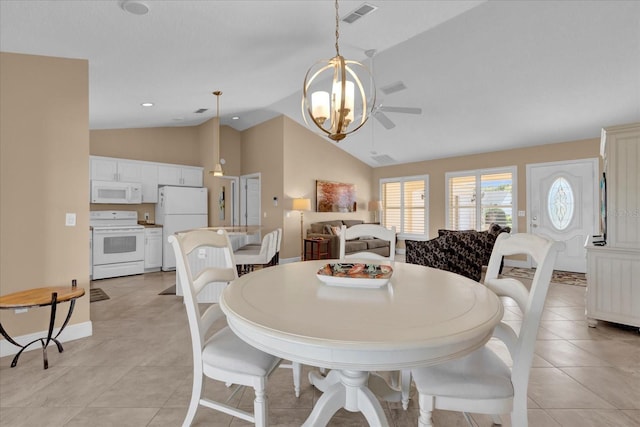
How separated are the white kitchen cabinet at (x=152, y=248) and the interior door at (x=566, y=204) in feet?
23.4

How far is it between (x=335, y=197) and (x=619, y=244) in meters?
5.52

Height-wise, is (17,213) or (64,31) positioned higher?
(64,31)

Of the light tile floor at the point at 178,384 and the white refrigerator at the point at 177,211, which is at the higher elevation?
the white refrigerator at the point at 177,211

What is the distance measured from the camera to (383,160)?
824 cm

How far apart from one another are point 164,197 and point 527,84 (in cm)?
623

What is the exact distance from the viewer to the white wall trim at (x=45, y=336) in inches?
97.8

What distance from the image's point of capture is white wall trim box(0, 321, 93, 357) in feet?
8.15

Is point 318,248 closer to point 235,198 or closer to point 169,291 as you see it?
point 235,198

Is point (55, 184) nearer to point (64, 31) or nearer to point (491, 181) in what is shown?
point (64, 31)

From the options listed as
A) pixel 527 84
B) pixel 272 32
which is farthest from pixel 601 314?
pixel 272 32

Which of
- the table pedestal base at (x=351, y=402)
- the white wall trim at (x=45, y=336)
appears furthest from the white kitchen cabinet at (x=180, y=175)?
the table pedestal base at (x=351, y=402)

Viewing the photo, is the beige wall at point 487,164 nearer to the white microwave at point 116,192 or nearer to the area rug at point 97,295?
the white microwave at point 116,192

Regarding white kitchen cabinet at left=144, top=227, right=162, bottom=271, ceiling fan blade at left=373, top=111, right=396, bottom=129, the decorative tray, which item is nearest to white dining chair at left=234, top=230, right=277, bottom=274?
ceiling fan blade at left=373, top=111, right=396, bottom=129

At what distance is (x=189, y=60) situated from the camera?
10.4 feet
